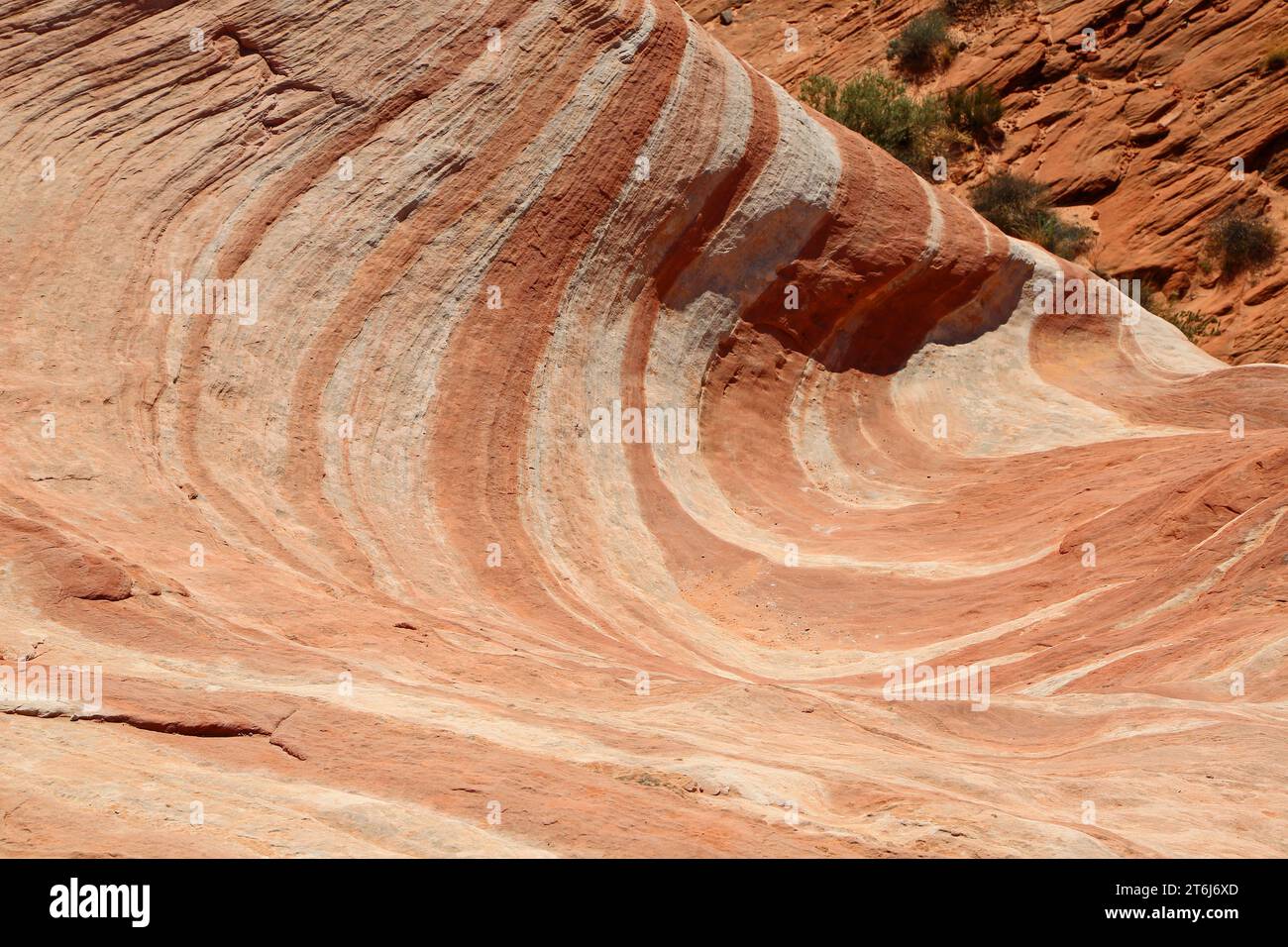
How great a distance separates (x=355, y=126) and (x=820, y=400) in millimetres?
5858

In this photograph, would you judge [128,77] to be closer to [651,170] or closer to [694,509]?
[651,170]

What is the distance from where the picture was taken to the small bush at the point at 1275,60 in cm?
2684

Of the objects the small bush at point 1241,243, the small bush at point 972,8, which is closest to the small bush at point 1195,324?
the small bush at point 1241,243

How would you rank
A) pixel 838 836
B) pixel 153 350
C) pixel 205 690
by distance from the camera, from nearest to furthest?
pixel 838 836
pixel 205 690
pixel 153 350

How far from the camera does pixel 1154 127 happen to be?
27703 millimetres

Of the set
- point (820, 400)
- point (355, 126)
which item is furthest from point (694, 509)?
point (355, 126)

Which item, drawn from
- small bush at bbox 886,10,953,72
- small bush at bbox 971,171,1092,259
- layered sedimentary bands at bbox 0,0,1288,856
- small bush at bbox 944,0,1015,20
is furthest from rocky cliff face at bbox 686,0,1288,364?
layered sedimentary bands at bbox 0,0,1288,856

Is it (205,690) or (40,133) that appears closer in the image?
(205,690)

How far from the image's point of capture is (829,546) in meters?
12.2

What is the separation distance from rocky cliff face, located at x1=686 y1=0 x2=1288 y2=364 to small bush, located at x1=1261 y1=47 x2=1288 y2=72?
43mm

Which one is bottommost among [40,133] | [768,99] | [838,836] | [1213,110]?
[838,836]

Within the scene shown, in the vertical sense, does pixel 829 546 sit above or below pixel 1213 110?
below

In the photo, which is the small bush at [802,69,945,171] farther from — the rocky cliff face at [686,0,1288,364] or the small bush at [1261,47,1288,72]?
the small bush at [1261,47,1288,72]

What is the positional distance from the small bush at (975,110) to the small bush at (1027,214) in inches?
74.2
